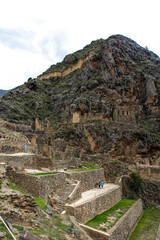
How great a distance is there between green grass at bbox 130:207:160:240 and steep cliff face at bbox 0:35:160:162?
1129cm

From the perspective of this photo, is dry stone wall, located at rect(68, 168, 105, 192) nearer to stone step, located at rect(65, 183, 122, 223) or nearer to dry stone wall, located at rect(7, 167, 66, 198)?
stone step, located at rect(65, 183, 122, 223)

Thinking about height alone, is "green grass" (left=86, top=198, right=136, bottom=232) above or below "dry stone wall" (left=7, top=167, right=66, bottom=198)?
below

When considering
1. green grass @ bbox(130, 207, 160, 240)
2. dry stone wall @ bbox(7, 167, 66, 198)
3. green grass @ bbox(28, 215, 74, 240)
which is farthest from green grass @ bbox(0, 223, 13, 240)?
green grass @ bbox(130, 207, 160, 240)

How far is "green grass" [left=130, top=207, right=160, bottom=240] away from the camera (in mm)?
17672

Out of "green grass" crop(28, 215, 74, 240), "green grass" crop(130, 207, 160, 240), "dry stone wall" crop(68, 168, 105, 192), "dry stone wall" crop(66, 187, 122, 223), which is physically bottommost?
"green grass" crop(130, 207, 160, 240)

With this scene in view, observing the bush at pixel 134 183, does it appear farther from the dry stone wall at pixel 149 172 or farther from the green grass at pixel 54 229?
the green grass at pixel 54 229

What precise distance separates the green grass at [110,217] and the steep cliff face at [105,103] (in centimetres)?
1060

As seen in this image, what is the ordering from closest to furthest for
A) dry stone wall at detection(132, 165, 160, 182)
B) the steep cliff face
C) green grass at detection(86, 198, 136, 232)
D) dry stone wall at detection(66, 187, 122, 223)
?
dry stone wall at detection(66, 187, 122, 223), green grass at detection(86, 198, 136, 232), dry stone wall at detection(132, 165, 160, 182), the steep cliff face

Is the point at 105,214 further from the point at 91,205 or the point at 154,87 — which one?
the point at 154,87

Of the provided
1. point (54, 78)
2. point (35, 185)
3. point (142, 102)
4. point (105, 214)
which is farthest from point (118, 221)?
point (54, 78)

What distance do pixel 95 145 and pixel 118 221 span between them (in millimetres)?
19965

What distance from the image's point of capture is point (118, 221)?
15906 mm

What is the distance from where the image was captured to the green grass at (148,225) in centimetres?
1767

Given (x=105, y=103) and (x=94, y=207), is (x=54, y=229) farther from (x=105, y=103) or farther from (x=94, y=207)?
(x=105, y=103)
